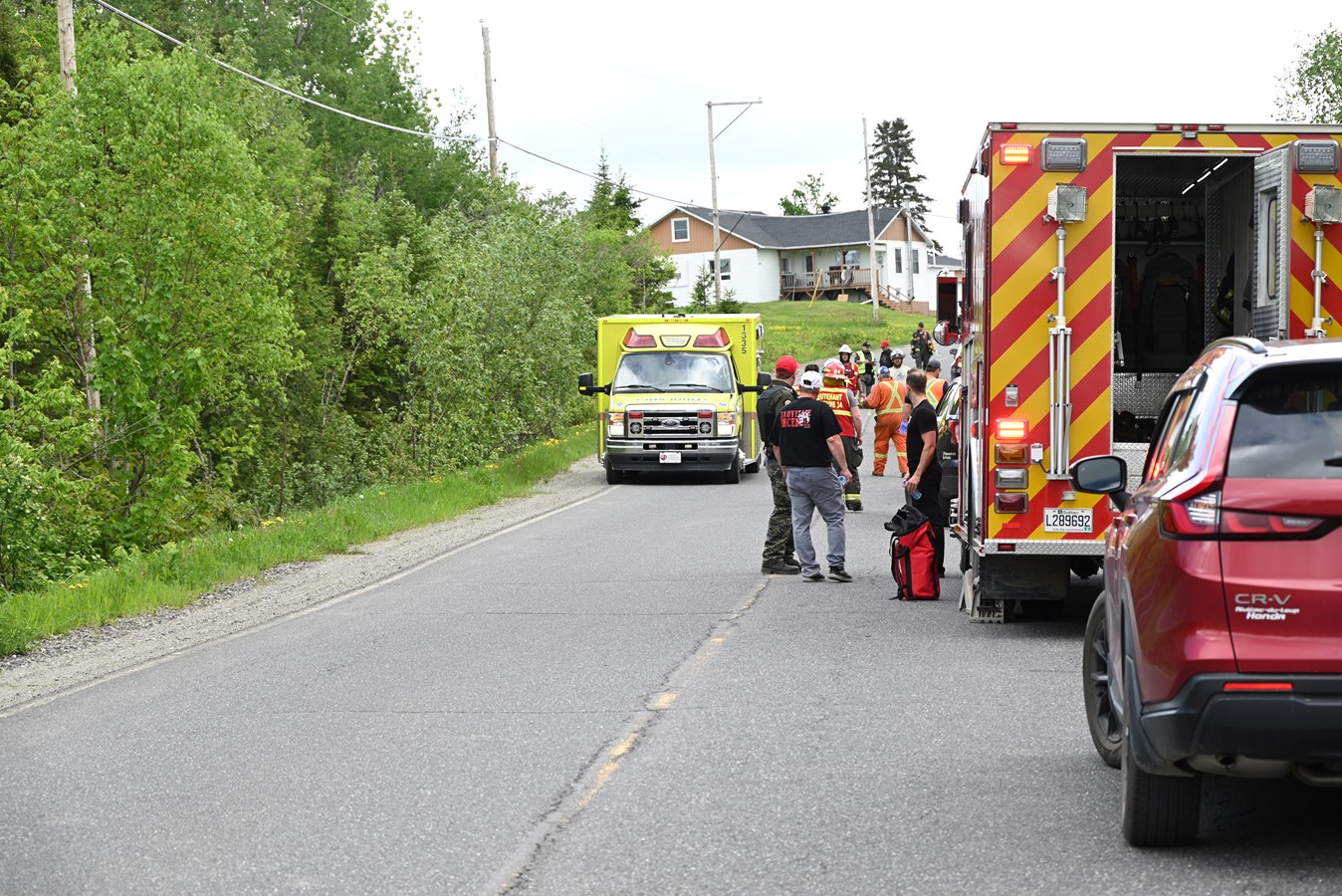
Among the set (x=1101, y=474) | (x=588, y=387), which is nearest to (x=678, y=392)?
(x=588, y=387)

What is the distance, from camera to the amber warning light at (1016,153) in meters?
10.5

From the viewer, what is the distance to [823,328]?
78375 mm

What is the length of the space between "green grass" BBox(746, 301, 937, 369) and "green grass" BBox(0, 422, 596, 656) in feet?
111

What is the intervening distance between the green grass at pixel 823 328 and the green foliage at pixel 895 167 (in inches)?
1155

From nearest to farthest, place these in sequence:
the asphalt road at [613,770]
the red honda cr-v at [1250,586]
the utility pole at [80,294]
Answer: the red honda cr-v at [1250,586]
the asphalt road at [613,770]
the utility pole at [80,294]

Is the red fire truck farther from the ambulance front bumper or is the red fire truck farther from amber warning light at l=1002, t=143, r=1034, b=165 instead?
the ambulance front bumper

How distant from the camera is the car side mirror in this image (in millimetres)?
6207

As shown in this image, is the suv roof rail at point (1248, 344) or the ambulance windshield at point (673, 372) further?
the ambulance windshield at point (673, 372)

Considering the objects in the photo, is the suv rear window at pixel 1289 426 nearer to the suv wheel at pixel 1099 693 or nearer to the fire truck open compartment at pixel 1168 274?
the suv wheel at pixel 1099 693

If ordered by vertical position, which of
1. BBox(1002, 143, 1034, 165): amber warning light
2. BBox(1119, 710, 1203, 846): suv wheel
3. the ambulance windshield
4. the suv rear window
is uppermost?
BBox(1002, 143, 1034, 165): amber warning light

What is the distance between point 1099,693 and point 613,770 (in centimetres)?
213

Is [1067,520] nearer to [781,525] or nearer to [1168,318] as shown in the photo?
[1168,318]

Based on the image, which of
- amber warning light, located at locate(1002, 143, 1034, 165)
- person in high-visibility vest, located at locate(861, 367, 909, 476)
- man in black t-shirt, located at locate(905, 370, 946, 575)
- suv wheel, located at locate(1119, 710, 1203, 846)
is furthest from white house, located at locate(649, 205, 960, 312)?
suv wheel, located at locate(1119, 710, 1203, 846)

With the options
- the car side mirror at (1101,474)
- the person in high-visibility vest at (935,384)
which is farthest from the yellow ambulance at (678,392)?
the car side mirror at (1101,474)
